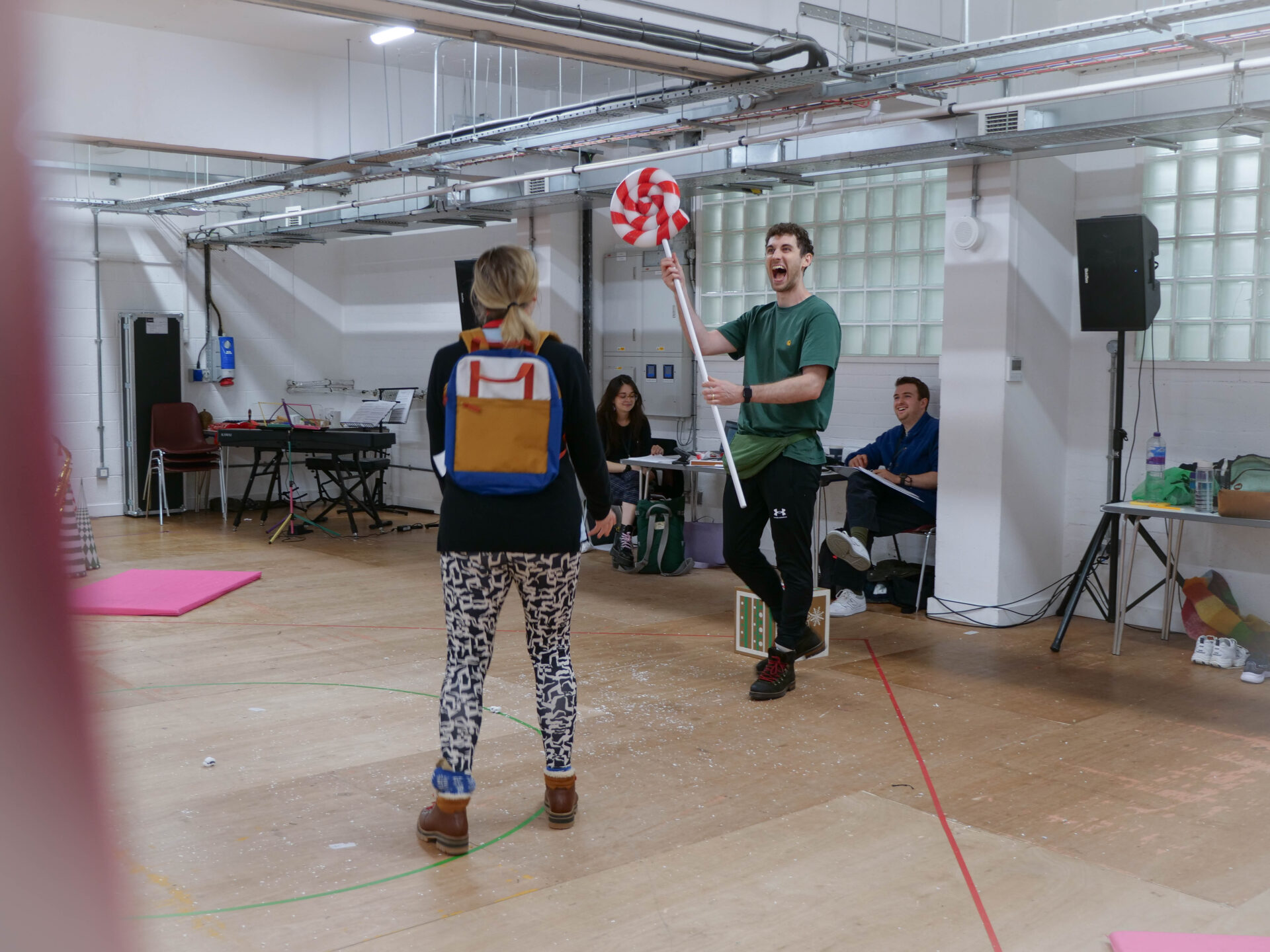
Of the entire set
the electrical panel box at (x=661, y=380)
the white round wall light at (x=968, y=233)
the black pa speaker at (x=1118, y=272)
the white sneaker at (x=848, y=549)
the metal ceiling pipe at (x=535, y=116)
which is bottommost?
the white sneaker at (x=848, y=549)

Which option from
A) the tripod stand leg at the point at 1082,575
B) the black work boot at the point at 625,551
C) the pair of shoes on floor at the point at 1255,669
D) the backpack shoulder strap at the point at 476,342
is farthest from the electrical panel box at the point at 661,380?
the backpack shoulder strap at the point at 476,342

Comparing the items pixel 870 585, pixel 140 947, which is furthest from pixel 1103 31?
pixel 140 947

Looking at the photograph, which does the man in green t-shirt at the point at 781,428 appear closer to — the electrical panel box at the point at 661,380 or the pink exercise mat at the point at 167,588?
the pink exercise mat at the point at 167,588

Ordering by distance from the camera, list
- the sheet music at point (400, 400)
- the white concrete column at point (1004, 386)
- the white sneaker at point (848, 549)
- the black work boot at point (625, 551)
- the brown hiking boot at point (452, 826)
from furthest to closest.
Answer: the sheet music at point (400, 400) < the black work boot at point (625, 551) < the white sneaker at point (848, 549) < the white concrete column at point (1004, 386) < the brown hiking boot at point (452, 826)

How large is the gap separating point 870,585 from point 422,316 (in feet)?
17.1

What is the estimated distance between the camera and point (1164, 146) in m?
4.93

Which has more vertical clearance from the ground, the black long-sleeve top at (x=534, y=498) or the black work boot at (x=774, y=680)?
the black long-sleeve top at (x=534, y=498)

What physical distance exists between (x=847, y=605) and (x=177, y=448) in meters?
6.27

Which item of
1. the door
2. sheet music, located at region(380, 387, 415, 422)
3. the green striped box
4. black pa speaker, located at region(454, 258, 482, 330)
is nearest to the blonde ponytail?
the green striped box

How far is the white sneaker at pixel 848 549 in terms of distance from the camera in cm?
573

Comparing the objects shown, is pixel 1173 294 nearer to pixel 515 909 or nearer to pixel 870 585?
pixel 870 585

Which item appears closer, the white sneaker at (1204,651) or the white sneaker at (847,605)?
the white sneaker at (1204,651)

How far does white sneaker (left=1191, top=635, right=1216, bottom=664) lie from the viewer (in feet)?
16.1

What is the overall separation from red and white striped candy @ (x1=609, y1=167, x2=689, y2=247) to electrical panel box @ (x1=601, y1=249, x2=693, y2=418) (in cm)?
347
